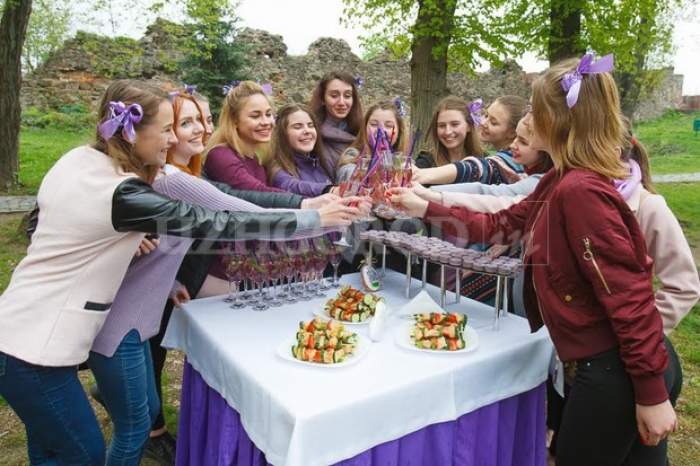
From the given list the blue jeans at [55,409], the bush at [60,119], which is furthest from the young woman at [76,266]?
the bush at [60,119]

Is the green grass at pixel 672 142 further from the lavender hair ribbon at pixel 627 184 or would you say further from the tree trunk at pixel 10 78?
the tree trunk at pixel 10 78

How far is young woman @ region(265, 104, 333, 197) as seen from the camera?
3.17 meters

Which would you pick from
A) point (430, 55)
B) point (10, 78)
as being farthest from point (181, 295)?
point (10, 78)

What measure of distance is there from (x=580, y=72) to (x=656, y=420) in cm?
102

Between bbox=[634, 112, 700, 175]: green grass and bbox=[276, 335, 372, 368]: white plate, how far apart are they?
495 inches

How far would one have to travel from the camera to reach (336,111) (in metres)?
3.70

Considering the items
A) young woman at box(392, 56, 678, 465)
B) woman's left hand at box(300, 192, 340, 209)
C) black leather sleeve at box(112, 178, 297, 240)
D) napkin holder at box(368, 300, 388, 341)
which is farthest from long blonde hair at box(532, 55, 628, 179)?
woman's left hand at box(300, 192, 340, 209)

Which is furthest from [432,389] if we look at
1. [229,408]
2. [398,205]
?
[398,205]

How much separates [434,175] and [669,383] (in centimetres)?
154

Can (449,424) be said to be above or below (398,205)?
below

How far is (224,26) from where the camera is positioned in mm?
11070

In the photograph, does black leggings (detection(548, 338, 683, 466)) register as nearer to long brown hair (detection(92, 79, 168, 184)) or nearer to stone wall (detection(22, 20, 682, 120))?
long brown hair (detection(92, 79, 168, 184))

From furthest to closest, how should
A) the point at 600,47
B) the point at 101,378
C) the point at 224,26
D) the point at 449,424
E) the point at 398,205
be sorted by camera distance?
1. the point at 224,26
2. the point at 600,47
3. the point at 398,205
4. the point at 101,378
5. the point at 449,424

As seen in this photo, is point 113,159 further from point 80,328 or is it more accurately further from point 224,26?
point 224,26
